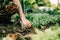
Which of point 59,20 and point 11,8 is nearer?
point 11,8

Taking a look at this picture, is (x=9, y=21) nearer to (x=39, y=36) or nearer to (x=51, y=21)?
(x=51, y=21)

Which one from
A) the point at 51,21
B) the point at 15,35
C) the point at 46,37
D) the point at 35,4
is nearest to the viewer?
the point at 46,37

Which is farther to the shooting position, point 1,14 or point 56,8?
point 56,8

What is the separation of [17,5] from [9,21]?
3.53ft

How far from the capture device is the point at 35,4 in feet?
31.5

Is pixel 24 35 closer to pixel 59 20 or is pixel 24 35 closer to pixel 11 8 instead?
pixel 11 8

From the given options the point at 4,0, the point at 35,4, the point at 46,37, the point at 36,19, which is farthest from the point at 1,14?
the point at 35,4

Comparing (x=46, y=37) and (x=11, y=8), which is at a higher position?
(x=11, y=8)

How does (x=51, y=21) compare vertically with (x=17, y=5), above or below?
below

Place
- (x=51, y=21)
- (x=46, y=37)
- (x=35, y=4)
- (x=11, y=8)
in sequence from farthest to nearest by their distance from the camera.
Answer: (x=35, y=4) → (x=51, y=21) → (x=11, y=8) → (x=46, y=37)

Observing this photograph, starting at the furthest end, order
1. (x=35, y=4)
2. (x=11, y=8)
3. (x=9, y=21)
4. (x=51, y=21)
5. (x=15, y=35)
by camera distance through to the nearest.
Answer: (x=35, y=4) < (x=51, y=21) < (x=9, y=21) < (x=11, y=8) < (x=15, y=35)

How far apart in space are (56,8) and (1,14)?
3821 mm

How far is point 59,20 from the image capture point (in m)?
7.73

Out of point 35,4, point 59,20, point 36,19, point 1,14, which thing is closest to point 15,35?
point 1,14
